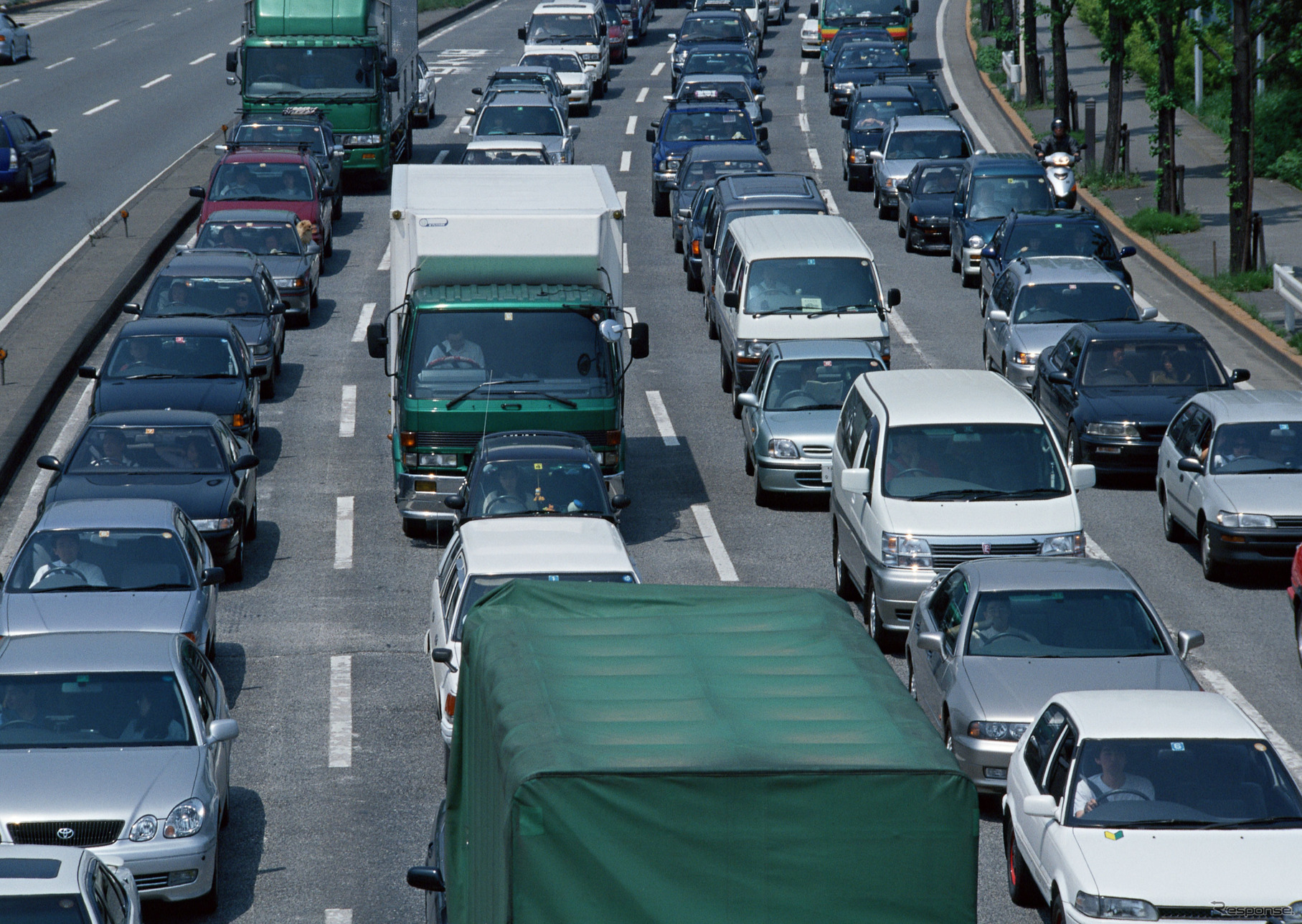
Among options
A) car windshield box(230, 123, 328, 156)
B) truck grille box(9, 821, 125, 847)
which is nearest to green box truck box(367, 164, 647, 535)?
truck grille box(9, 821, 125, 847)

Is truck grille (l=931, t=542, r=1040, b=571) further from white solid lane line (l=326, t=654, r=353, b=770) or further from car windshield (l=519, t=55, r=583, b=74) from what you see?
car windshield (l=519, t=55, r=583, b=74)

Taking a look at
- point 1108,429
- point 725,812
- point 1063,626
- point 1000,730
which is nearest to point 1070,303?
point 1108,429

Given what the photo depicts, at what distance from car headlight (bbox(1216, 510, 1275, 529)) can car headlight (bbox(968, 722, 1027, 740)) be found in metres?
6.30

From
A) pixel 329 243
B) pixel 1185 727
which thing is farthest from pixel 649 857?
pixel 329 243

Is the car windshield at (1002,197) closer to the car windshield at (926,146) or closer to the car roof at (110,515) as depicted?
the car windshield at (926,146)

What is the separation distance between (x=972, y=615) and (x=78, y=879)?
6.84 metres

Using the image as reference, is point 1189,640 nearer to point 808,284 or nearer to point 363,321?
point 808,284

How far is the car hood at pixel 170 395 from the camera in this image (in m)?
22.6

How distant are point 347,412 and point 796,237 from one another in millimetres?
6524

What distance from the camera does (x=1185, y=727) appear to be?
435 inches

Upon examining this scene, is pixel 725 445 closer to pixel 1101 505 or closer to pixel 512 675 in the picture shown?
pixel 1101 505

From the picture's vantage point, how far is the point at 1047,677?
13375 millimetres

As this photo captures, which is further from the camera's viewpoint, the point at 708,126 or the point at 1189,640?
the point at 708,126

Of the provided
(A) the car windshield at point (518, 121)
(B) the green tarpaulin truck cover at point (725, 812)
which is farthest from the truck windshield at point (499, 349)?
(A) the car windshield at point (518, 121)
